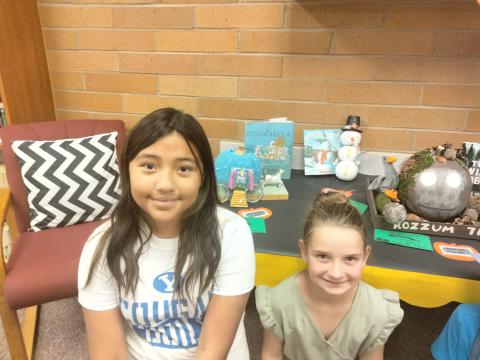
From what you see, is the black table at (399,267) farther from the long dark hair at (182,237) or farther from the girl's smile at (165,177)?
the girl's smile at (165,177)

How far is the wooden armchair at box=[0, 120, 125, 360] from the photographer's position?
1.33 metres

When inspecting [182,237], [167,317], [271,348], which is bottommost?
[271,348]

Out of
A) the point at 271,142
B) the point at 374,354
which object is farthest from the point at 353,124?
the point at 374,354

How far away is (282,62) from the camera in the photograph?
→ 1823 millimetres

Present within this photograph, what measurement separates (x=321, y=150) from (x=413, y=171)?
0.57 m

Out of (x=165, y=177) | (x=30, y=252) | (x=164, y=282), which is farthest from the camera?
(x=30, y=252)

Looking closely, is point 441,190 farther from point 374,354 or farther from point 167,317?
point 167,317

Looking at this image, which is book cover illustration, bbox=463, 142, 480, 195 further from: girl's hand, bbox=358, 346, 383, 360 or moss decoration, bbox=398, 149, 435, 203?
girl's hand, bbox=358, 346, 383, 360

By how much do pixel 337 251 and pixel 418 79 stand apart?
1103 mm

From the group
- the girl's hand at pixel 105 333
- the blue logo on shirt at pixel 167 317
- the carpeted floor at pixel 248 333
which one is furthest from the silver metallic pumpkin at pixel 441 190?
the girl's hand at pixel 105 333

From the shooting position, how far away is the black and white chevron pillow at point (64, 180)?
163 cm

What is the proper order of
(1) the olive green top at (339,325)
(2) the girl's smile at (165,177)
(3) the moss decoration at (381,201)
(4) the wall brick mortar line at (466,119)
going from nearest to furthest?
(2) the girl's smile at (165,177), (1) the olive green top at (339,325), (3) the moss decoration at (381,201), (4) the wall brick mortar line at (466,119)

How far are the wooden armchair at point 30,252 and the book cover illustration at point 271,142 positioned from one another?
0.66 m

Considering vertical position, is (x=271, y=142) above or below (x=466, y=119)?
below
